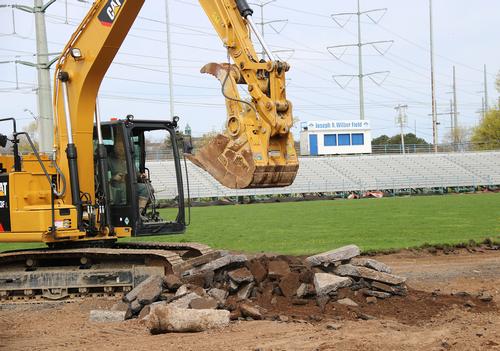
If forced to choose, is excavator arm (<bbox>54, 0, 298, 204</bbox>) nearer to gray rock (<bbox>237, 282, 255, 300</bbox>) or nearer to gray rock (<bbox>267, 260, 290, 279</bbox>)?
gray rock (<bbox>267, 260, 290, 279</bbox>)

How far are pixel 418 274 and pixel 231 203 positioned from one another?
3610cm

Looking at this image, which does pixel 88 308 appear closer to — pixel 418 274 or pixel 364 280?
pixel 364 280

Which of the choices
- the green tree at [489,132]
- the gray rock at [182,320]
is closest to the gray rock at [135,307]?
the gray rock at [182,320]

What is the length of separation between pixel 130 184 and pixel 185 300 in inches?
124

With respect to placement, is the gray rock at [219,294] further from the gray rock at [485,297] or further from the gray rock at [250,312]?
the gray rock at [485,297]

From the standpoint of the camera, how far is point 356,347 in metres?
7.68

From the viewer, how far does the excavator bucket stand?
10.0 m

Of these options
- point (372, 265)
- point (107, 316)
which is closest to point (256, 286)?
point (372, 265)

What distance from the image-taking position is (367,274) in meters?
10.7

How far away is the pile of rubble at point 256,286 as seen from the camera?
32.8 feet

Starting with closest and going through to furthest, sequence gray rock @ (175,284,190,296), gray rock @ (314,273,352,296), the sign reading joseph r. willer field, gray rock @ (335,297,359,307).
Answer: gray rock @ (335,297,359,307) → gray rock @ (314,273,352,296) → gray rock @ (175,284,190,296) → the sign reading joseph r. willer field

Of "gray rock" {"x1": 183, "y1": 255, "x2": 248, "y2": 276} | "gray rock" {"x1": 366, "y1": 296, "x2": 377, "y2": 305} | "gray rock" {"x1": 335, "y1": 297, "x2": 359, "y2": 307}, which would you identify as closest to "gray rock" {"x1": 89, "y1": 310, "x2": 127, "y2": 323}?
"gray rock" {"x1": 183, "y1": 255, "x2": 248, "y2": 276}

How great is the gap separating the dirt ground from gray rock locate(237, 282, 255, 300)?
43cm

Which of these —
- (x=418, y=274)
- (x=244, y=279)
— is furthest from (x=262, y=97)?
(x=418, y=274)
